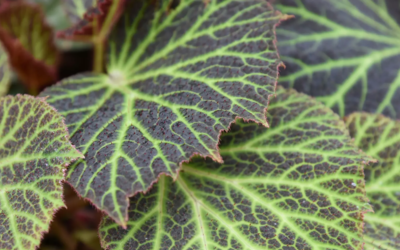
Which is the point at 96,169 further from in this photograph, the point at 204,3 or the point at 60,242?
the point at 60,242

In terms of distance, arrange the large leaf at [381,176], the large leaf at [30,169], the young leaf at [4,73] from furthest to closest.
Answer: the young leaf at [4,73], the large leaf at [381,176], the large leaf at [30,169]

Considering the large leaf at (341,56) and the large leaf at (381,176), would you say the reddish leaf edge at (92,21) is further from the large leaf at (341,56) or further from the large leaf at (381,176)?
the large leaf at (381,176)

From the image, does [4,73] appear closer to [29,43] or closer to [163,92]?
[29,43]

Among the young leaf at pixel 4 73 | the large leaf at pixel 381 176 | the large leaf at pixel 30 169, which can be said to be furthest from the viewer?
the young leaf at pixel 4 73

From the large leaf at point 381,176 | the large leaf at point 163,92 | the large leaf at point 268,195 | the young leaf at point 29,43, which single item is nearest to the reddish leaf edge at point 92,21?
the large leaf at point 163,92

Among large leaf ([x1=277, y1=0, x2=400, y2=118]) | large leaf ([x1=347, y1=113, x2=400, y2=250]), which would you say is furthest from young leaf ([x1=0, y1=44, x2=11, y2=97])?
large leaf ([x1=347, y1=113, x2=400, y2=250])

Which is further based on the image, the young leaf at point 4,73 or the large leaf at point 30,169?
the young leaf at point 4,73

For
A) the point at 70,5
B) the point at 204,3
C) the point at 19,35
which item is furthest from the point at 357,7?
the point at 19,35
